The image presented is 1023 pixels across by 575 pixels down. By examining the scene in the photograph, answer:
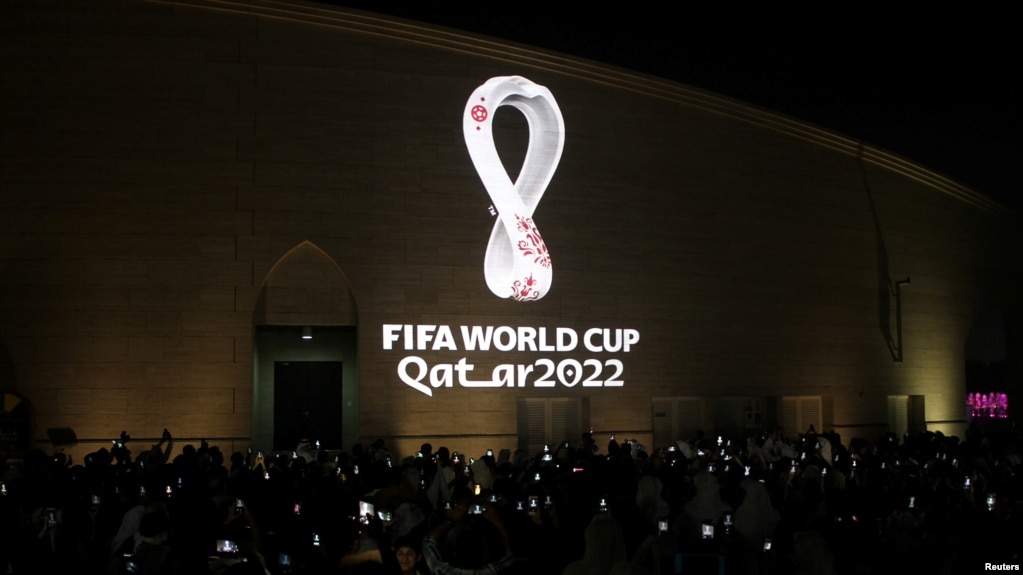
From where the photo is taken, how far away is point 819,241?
29922 mm

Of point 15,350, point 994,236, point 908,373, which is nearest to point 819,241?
point 908,373

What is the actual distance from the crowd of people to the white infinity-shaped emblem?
9.97 metres

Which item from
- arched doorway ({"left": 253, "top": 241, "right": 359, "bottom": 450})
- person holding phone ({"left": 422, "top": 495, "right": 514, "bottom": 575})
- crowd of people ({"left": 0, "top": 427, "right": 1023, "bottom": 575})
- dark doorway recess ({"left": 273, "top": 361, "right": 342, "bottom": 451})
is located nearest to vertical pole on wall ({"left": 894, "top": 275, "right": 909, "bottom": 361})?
arched doorway ({"left": 253, "top": 241, "right": 359, "bottom": 450})

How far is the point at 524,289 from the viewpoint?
24.8m

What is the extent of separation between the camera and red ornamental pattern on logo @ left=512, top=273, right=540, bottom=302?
24.8 metres

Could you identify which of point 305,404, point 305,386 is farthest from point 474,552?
point 305,386

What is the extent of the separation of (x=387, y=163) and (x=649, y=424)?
8998 millimetres

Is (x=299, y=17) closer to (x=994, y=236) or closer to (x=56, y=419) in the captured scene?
(x=56, y=419)

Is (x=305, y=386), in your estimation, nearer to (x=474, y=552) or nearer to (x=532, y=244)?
(x=532, y=244)

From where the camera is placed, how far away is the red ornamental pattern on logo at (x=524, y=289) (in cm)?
2478

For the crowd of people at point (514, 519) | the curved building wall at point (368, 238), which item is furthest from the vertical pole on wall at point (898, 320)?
the crowd of people at point (514, 519)

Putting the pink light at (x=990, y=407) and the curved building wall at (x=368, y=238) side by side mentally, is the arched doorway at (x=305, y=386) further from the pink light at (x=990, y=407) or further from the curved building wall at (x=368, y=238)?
the pink light at (x=990, y=407)

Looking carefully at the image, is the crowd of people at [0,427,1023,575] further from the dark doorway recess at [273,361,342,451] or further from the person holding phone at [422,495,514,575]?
the dark doorway recess at [273,361,342,451]

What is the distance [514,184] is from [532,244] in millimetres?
1479
